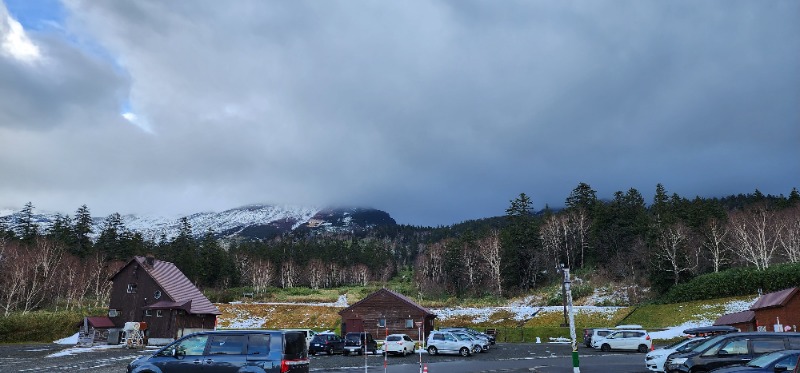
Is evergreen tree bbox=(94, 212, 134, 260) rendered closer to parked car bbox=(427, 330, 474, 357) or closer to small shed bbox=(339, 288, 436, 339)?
small shed bbox=(339, 288, 436, 339)

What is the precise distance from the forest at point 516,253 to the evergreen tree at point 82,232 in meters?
0.29

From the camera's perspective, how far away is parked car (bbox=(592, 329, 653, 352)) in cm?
3869

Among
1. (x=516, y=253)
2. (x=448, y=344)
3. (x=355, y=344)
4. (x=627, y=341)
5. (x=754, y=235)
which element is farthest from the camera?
(x=516, y=253)

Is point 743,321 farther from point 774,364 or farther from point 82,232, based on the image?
point 82,232

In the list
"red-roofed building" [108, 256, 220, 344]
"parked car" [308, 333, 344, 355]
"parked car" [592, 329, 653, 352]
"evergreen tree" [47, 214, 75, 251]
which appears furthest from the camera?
"evergreen tree" [47, 214, 75, 251]

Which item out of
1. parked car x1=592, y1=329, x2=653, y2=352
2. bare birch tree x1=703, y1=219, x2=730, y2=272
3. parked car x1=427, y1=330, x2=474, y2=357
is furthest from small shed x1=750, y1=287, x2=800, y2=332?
bare birch tree x1=703, y1=219, x2=730, y2=272

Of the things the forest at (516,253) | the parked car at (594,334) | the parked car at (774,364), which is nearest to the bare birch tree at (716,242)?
the forest at (516,253)

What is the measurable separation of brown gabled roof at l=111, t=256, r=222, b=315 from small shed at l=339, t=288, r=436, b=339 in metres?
14.6

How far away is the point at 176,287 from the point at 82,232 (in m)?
66.0

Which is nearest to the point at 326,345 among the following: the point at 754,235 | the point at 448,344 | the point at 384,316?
the point at 448,344

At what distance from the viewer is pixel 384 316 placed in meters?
54.8

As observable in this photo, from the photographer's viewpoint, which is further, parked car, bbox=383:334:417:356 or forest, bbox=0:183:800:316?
forest, bbox=0:183:800:316

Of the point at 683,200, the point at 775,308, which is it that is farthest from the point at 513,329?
the point at 683,200

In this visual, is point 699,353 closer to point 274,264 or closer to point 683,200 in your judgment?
point 683,200
